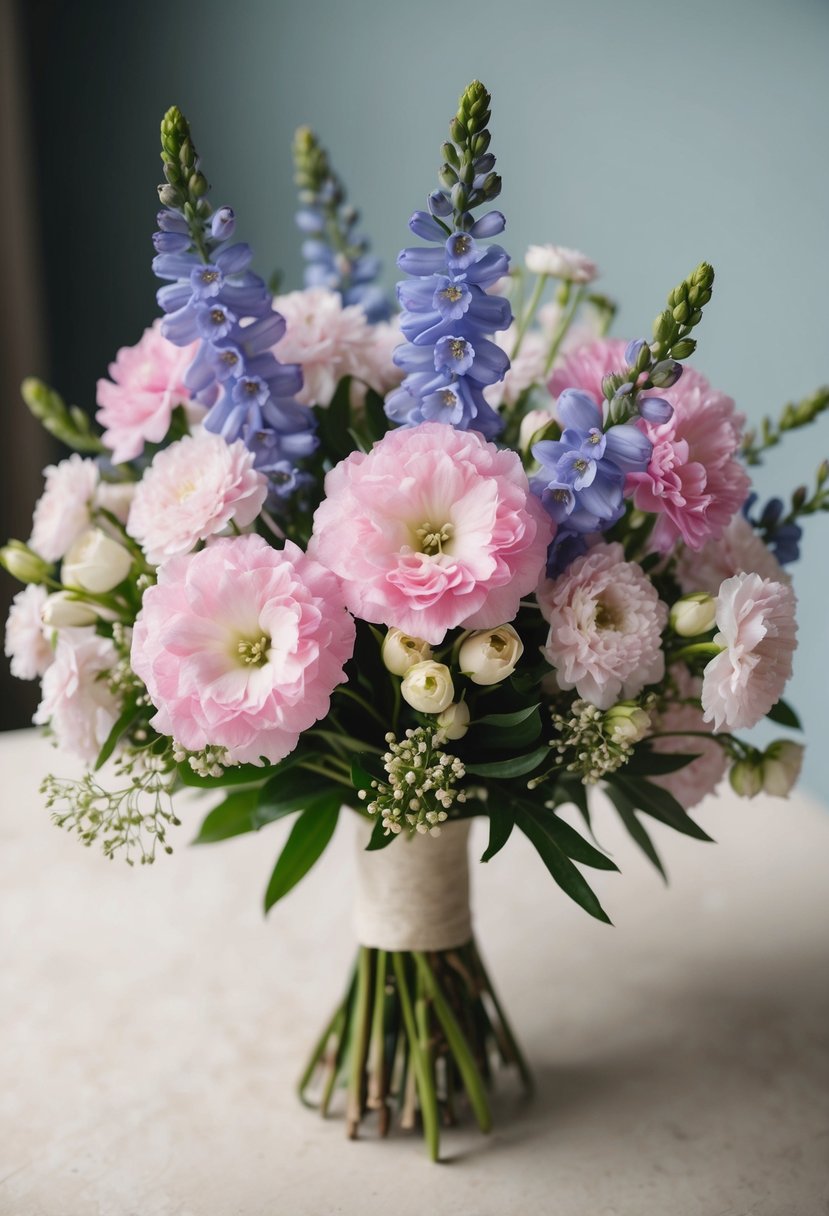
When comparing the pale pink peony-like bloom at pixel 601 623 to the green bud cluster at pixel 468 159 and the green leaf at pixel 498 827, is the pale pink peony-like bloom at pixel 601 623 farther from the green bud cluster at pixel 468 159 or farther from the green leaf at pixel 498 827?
the green bud cluster at pixel 468 159

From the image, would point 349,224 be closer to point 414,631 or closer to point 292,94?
point 414,631

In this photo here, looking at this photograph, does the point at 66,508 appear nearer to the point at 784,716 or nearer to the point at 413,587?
the point at 413,587

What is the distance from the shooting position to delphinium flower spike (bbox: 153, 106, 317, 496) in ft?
→ 2.53

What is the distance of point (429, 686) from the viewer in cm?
73

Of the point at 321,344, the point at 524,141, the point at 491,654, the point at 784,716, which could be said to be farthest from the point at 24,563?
the point at 524,141

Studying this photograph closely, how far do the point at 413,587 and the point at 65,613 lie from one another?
0.98 ft

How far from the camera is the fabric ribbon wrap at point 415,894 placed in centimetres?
96

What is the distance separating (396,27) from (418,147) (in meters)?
0.24

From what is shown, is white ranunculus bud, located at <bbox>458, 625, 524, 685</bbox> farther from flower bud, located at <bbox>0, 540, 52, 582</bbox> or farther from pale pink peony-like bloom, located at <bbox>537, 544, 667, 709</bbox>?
flower bud, located at <bbox>0, 540, 52, 582</bbox>

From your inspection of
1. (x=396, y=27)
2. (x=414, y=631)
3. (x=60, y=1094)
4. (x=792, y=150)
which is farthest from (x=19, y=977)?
(x=396, y=27)

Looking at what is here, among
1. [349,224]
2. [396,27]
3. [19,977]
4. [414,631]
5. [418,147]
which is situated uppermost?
[396,27]

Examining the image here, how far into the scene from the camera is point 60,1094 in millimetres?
1004

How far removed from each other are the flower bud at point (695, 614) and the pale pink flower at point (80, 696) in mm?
409

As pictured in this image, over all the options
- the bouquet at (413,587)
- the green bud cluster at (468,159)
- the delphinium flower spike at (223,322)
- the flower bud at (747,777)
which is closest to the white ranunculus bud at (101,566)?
the bouquet at (413,587)
